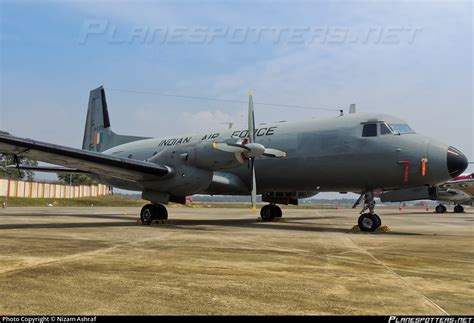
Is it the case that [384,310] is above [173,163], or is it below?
below

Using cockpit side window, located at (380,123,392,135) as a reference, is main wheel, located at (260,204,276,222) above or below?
below

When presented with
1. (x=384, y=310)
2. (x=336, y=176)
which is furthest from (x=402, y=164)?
(x=384, y=310)

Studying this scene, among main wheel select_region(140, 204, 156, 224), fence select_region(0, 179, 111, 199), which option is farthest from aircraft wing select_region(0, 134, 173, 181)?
fence select_region(0, 179, 111, 199)

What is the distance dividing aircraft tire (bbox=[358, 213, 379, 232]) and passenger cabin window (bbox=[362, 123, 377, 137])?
269 centimetres

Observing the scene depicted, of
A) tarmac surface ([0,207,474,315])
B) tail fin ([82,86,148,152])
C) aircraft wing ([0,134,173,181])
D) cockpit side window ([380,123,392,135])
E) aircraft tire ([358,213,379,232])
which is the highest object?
tail fin ([82,86,148,152])

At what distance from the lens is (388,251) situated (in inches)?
344

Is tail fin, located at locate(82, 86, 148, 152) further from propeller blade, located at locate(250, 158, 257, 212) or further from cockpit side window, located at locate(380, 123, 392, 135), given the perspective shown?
cockpit side window, located at locate(380, 123, 392, 135)

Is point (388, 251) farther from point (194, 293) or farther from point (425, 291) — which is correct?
point (194, 293)

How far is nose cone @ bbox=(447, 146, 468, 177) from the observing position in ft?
41.4

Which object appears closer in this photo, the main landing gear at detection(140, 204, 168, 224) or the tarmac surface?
the tarmac surface

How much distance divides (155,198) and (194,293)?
1206cm

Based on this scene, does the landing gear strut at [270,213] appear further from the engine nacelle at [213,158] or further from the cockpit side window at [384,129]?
the cockpit side window at [384,129]

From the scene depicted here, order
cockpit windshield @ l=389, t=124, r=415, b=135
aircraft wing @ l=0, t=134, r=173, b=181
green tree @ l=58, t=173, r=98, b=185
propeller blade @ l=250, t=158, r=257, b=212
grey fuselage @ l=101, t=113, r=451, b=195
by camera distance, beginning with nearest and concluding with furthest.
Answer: grey fuselage @ l=101, t=113, r=451, b=195
aircraft wing @ l=0, t=134, r=173, b=181
cockpit windshield @ l=389, t=124, r=415, b=135
propeller blade @ l=250, t=158, r=257, b=212
green tree @ l=58, t=173, r=98, b=185

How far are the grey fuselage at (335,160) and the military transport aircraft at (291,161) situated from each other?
3cm
